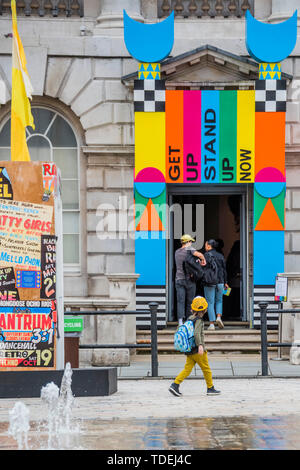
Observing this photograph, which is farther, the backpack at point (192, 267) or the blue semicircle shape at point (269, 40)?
the blue semicircle shape at point (269, 40)

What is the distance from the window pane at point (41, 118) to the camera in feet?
59.9

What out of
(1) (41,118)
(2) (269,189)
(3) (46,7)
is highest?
(3) (46,7)

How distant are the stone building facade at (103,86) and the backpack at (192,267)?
1.59 m

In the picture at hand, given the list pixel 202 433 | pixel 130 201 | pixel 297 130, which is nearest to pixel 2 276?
pixel 202 433

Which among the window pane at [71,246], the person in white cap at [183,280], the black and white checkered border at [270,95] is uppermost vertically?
the black and white checkered border at [270,95]

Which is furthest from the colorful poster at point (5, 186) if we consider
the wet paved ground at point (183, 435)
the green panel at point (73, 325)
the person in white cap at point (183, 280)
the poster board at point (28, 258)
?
the person in white cap at point (183, 280)

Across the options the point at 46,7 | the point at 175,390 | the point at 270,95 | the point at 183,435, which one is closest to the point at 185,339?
the point at 175,390

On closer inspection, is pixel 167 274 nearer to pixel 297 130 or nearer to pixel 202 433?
pixel 297 130

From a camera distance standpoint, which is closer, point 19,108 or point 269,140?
point 19,108

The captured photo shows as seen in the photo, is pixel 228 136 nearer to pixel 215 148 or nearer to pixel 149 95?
pixel 215 148

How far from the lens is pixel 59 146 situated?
18.3 m

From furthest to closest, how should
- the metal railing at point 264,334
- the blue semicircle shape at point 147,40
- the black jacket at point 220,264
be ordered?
1. the blue semicircle shape at point 147,40
2. the black jacket at point 220,264
3. the metal railing at point 264,334

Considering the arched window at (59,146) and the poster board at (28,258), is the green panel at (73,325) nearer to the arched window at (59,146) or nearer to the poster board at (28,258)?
the poster board at (28,258)

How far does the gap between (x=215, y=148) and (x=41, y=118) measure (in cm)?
351
